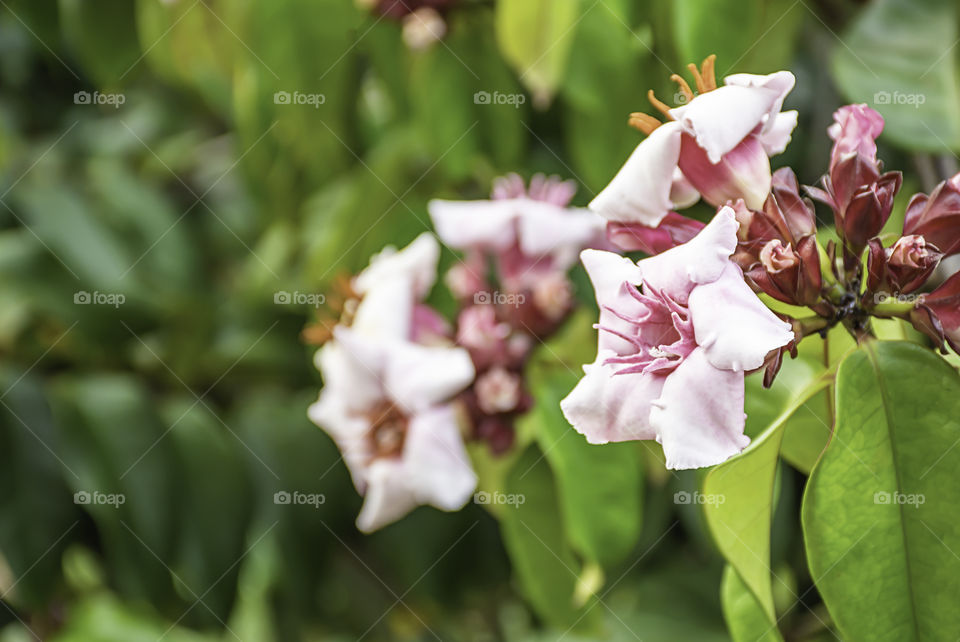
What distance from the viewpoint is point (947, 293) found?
1.41ft

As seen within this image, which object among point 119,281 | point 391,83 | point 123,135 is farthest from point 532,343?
point 123,135

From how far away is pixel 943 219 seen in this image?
1.45 feet

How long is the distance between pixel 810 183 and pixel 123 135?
4.39 feet

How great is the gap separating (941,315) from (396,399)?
47 centimetres

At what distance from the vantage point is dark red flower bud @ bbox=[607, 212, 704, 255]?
0.48 m

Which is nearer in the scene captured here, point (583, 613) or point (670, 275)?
point (670, 275)

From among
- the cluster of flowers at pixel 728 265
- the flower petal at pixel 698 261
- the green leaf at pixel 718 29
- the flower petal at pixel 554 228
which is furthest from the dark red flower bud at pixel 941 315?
the flower petal at pixel 554 228

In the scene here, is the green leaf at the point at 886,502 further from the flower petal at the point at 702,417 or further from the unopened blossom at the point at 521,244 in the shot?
the unopened blossom at the point at 521,244

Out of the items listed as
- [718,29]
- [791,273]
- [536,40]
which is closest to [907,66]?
[718,29]

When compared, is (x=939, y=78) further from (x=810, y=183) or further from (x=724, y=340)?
(x=724, y=340)

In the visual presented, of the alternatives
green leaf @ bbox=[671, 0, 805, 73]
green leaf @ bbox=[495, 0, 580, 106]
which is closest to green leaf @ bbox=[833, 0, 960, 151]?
green leaf @ bbox=[671, 0, 805, 73]

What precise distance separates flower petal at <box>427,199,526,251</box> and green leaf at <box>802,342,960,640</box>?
429 millimetres

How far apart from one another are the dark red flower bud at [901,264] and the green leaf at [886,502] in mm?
34

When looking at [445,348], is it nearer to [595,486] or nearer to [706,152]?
[595,486]
